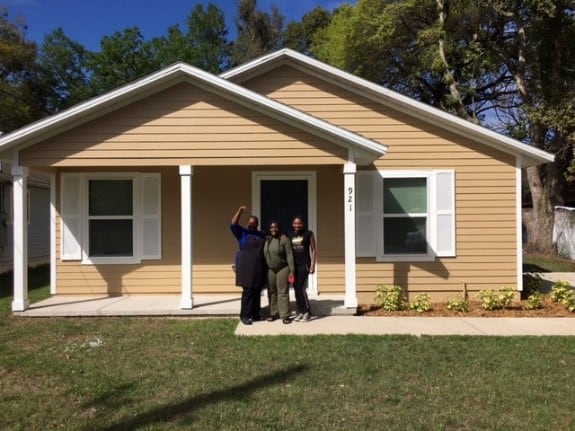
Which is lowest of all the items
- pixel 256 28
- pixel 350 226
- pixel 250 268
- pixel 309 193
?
pixel 250 268

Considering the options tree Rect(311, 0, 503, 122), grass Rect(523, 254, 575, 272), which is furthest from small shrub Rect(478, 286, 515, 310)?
tree Rect(311, 0, 503, 122)

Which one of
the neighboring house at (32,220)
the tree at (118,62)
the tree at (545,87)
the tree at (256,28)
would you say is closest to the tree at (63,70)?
the tree at (118,62)

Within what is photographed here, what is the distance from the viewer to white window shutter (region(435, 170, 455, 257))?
968 cm

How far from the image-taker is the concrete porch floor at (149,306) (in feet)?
27.3

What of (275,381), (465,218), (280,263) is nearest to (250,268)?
(280,263)

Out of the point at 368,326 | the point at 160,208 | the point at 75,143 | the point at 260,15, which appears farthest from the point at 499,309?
the point at 260,15

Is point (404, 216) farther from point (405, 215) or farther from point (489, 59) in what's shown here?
point (489, 59)

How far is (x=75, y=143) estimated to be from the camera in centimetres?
827

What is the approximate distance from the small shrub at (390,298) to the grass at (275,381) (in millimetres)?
1868

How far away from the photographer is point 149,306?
343 inches

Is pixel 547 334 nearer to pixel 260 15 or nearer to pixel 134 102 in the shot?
pixel 134 102

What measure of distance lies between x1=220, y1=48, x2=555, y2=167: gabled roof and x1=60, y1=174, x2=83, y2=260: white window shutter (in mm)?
3389

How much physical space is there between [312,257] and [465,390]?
3408mm

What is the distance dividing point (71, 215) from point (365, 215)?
537cm
